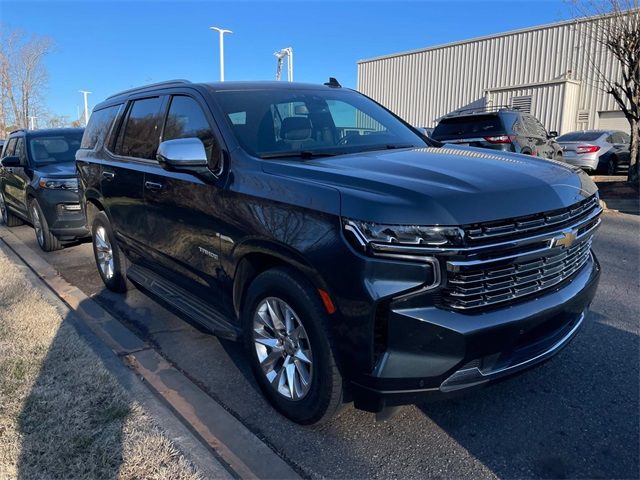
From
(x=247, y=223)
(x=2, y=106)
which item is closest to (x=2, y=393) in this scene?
(x=247, y=223)

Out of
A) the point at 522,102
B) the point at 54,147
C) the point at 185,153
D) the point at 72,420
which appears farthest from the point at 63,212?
the point at 522,102

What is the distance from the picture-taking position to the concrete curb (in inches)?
103

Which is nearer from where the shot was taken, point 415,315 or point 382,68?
point 415,315

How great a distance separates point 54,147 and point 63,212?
1871mm

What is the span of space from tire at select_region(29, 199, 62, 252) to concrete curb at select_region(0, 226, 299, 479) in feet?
8.59

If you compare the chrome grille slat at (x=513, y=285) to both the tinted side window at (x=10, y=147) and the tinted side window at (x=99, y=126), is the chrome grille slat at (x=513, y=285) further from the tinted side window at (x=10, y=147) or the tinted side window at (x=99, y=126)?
the tinted side window at (x=10, y=147)

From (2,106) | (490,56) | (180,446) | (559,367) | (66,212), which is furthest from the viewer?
(2,106)

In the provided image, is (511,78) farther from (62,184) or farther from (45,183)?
(45,183)

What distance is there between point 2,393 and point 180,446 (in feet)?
4.38

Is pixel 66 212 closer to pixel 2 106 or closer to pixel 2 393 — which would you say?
pixel 2 393

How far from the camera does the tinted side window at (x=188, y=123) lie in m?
3.50

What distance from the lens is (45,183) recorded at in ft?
23.6

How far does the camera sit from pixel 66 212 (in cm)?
711

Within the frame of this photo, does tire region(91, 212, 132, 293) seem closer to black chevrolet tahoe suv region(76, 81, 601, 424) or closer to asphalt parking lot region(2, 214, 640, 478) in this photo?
black chevrolet tahoe suv region(76, 81, 601, 424)
